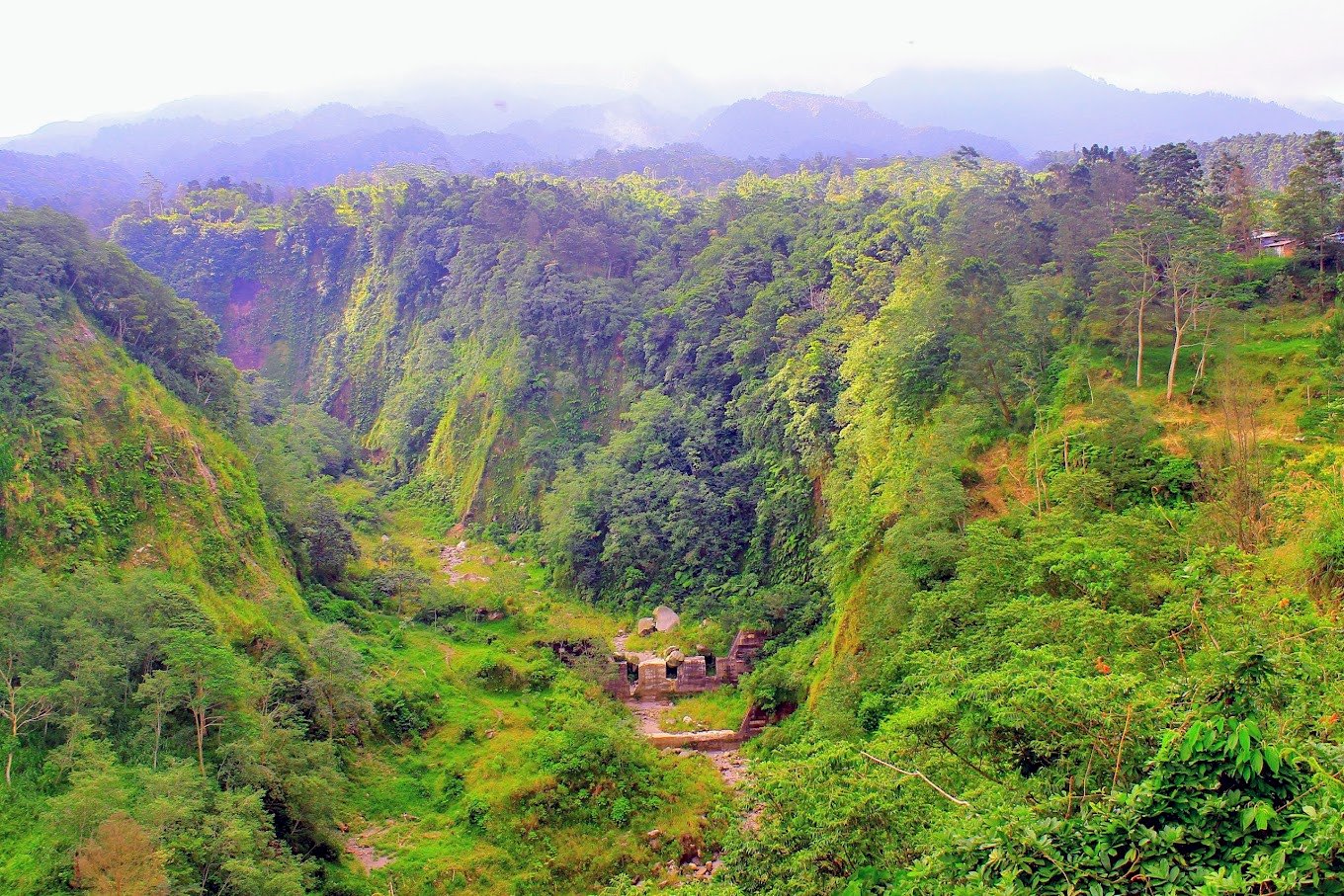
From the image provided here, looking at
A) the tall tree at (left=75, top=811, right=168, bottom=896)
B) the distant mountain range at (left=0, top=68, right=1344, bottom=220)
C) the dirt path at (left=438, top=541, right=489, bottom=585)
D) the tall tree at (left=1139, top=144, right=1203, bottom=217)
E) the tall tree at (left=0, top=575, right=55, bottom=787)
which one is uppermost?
the distant mountain range at (left=0, top=68, right=1344, bottom=220)

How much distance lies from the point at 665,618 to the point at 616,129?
131844 mm

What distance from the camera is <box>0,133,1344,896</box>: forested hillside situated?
7.48 meters

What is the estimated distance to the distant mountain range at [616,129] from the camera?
105062 millimetres

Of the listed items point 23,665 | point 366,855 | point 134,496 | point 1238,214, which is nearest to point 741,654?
point 366,855

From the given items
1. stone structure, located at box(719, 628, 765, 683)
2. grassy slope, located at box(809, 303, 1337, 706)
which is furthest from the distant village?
stone structure, located at box(719, 628, 765, 683)

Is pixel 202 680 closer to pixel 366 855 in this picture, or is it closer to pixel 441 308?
pixel 366 855

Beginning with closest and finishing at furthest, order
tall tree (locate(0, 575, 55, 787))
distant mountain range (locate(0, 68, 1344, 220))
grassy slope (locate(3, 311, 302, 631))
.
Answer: tall tree (locate(0, 575, 55, 787)), grassy slope (locate(3, 311, 302, 631)), distant mountain range (locate(0, 68, 1344, 220))

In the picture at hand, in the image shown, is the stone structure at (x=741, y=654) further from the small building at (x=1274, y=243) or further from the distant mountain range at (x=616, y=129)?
the distant mountain range at (x=616, y=129)

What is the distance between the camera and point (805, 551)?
25.8m

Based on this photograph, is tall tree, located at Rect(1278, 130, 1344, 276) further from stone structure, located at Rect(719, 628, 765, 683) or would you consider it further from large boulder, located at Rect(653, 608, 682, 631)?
large boulder, located at Rect(653, 608, 682, 631)

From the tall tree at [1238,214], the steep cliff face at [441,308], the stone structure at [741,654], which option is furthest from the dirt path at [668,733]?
the tall tree at [1238,214]

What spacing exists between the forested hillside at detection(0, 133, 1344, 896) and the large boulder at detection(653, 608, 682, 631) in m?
0.79

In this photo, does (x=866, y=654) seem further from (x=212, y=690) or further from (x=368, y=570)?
(x=368, y=570)

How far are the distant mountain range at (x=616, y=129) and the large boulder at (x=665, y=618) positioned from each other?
64365 millimetres
